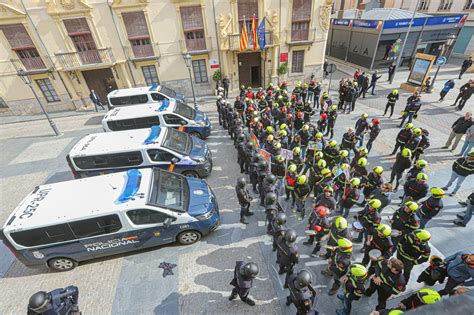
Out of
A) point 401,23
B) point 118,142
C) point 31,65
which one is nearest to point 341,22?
point 401,23

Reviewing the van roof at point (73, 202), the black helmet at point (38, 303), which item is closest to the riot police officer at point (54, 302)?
the black helmet at point (38, 303)

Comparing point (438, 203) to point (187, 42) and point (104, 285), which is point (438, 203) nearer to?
point (104, 285)

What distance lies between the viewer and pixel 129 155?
8438 mm

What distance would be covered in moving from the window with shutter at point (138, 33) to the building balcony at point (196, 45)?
2548 millimetres

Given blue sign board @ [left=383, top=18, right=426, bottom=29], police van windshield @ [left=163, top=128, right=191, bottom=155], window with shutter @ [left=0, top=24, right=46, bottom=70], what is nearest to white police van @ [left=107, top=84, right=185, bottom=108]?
police van windshield @ [left=163, top=128, right=191, bottom=155]

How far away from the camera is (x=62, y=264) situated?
6.40 metres

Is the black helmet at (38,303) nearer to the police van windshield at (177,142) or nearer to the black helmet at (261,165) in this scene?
the police van windshield at (177,142)

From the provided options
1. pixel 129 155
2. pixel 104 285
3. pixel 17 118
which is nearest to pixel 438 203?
pixel 104 285

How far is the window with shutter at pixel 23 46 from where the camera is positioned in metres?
15.7

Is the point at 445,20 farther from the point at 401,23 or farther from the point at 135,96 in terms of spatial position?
the point at 135,96

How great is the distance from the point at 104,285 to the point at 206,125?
27.3 feet

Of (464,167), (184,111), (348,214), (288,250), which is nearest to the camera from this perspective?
(288,250)

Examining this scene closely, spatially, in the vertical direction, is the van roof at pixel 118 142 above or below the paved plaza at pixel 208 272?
above

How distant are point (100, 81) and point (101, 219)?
666 inches
